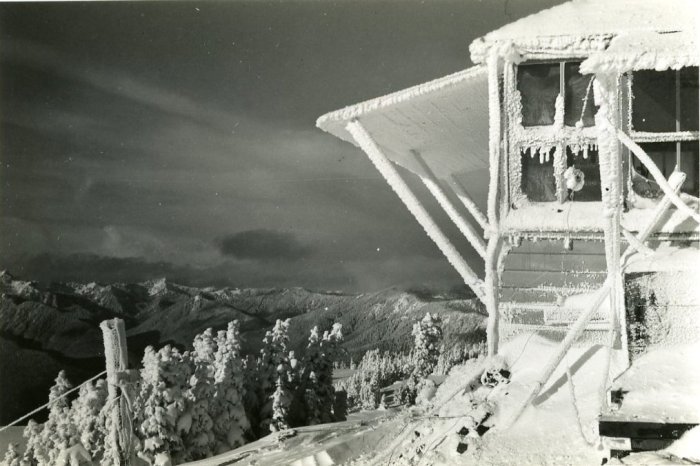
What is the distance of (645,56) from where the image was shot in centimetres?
489

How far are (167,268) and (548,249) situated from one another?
15.5ft

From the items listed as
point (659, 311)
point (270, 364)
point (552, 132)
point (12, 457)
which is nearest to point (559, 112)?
point (552, 132)

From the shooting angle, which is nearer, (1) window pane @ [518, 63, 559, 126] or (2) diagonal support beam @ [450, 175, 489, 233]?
(1) window pane @ [518, 63, 559, 126]

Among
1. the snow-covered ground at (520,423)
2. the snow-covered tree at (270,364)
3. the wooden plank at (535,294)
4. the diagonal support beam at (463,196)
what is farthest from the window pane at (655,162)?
the snow-covered tree at (270,364)

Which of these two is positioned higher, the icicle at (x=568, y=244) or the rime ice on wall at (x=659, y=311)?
the icicle at (x=568, y=244)

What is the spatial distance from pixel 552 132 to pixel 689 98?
124 centimetres

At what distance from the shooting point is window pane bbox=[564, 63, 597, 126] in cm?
545

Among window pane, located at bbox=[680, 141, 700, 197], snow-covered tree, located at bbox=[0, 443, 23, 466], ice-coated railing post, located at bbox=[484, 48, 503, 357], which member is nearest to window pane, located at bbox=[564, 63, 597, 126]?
ice-coated railing post, located at bbox=[484, 48, 503, 357]

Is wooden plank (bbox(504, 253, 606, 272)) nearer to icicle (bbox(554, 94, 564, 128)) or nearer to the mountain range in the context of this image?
icicle (bbox(554, 94, 564, 128))

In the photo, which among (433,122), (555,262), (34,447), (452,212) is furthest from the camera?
(34,447)

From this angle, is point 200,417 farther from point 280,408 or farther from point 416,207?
point 416,207

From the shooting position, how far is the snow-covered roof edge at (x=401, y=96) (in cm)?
572

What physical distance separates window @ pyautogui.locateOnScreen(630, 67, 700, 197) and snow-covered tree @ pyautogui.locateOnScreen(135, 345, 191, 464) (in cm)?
512

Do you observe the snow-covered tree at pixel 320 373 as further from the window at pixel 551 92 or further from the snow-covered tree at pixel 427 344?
the window at pixel 551 92
